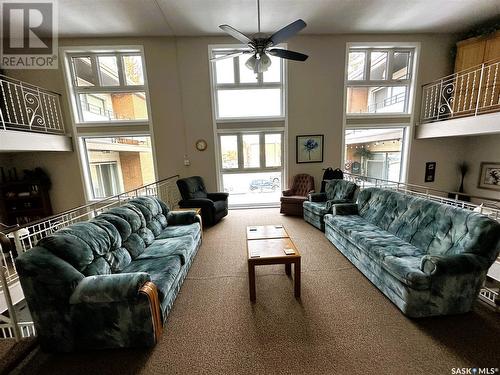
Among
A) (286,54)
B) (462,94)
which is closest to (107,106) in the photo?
(286,54)

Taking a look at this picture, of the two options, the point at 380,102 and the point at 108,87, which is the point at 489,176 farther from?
the point at 108,87

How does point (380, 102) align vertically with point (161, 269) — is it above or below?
above

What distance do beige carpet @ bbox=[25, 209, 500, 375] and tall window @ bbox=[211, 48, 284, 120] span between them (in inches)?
163

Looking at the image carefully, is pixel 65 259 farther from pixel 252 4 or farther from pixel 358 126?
pixel 358 126

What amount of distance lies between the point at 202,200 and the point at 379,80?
5234mm

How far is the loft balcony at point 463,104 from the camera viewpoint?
377 centimetres

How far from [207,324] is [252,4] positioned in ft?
15.9

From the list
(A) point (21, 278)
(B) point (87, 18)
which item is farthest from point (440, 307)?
(B) point (87, 18)

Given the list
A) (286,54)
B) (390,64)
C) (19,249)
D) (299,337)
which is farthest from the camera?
(390,64)

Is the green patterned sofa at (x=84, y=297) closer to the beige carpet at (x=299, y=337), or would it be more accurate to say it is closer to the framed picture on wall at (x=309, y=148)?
the beige carpet at (x=299, y=337)

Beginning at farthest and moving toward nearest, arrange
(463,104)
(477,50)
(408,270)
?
(463,104), (477,50), (408,270)

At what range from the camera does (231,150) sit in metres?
5.45

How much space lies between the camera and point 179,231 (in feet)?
9.72

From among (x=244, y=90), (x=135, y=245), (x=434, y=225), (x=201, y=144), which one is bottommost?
(x=135, y=245)
